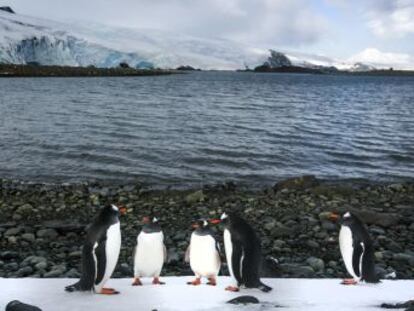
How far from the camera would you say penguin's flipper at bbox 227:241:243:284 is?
17.9 feet

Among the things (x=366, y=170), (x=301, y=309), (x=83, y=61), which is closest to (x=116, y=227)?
(x=301, y=309)

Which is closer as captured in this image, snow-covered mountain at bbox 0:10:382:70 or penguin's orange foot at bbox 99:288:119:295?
penguin's orange foot at bbox 99:288:119:295

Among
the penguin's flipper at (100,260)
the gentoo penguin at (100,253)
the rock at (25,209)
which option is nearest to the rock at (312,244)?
the gentoo penguin at (100,253)

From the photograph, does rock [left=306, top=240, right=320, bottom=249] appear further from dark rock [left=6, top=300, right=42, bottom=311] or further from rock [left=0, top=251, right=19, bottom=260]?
dark rock [left=6, top=300, right=42, bottom=311]

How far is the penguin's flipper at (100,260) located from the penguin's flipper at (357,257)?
9.15 ft

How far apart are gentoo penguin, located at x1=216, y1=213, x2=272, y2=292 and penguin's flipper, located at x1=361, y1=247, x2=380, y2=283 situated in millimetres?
1197

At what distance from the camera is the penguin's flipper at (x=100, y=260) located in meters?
5.34

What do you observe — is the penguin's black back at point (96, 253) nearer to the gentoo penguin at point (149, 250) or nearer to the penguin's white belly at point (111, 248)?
the penguin's white belly at point (111, 248)

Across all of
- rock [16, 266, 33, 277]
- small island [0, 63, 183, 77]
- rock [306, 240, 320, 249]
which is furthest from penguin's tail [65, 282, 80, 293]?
small island [0, 63, 183, 77]

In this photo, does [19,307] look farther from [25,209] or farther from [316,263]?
[25,209]

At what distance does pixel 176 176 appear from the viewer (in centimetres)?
1584

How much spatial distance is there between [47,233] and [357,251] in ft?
18.9

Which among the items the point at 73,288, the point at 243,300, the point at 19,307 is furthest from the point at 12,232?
the point at 243,300

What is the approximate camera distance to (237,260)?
5.49 m
